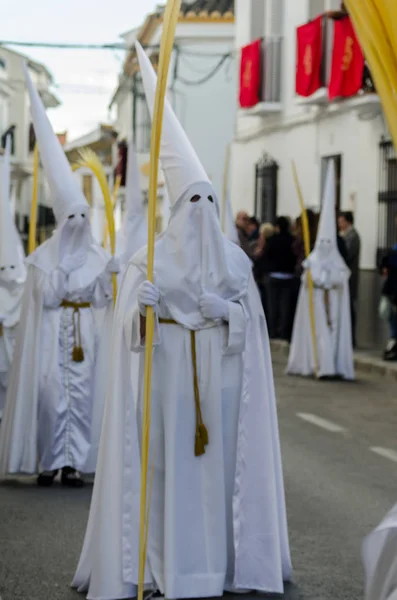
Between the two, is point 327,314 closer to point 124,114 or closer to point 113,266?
point 113,266

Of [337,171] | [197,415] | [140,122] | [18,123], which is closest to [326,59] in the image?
[337,171]

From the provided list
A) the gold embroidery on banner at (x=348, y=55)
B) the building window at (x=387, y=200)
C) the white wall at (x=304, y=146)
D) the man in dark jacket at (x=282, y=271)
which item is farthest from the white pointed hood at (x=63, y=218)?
the gold embroidery on banner at (x=348, y=55)

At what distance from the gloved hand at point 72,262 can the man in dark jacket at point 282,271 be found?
10987 millimetres

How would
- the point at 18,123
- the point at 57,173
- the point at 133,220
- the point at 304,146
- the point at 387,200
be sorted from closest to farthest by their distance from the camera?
1. the point at 57,173
2. the point at 133,220
3. the point at 387,200
4. the point at 304,146
5. the point at 18,123

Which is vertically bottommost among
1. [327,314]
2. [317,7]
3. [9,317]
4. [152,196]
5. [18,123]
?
[327,314]

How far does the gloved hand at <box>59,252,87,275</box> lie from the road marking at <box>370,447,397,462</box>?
274 centimetres

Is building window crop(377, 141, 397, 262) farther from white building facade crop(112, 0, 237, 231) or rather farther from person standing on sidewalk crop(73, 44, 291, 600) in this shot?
white building facade crop(112, 0, 237, 231)

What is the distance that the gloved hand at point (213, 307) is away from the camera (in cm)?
658

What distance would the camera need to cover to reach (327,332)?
18.1 metres

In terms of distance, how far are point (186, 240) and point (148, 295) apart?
0.46 m

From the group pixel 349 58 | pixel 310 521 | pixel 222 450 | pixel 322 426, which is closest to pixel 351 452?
pixel 322 426

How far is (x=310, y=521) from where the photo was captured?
27.2 ft

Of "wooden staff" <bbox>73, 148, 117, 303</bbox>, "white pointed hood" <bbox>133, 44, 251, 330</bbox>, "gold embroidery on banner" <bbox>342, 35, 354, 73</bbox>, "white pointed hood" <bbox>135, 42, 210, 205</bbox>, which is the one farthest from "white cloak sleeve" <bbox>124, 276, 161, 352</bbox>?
"gold embroidery on banner" <bbox>342, 35, 354, 73</bbox>

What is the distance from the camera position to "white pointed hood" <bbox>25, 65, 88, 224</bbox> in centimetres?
1005
